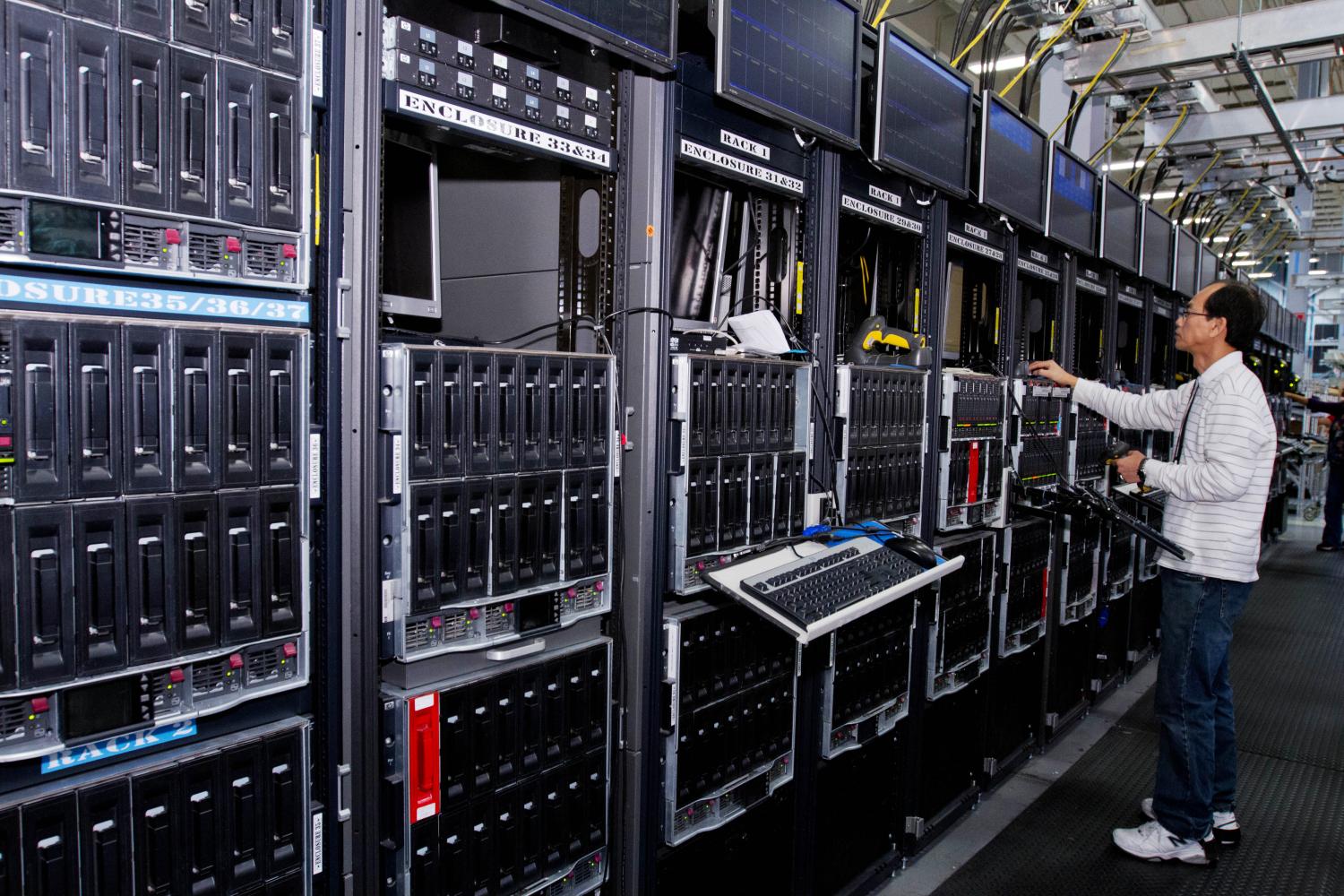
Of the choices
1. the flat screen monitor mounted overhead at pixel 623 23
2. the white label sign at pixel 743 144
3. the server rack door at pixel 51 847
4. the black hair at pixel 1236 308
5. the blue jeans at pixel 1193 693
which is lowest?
the blue jeans at pixel 1193 693

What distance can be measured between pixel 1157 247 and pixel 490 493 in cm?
447

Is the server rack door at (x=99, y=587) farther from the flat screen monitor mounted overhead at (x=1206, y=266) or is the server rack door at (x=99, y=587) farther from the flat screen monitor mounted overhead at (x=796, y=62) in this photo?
the flat screen monitor mounted overhead at (x=1206, y=266)

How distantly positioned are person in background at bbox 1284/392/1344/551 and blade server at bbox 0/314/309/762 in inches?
322

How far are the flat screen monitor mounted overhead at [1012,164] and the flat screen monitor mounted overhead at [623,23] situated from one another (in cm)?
150

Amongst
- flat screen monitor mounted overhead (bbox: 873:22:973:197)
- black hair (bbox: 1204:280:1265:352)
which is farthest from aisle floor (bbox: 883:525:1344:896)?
flat screen monitor mounted overhead (bbox: 873:22:973:197)

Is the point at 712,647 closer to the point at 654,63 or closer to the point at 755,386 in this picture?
the point at 755,386

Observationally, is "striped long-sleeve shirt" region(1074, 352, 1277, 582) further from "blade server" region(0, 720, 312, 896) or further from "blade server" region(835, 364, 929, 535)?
"blade server" region(0, 720, 312, 896)

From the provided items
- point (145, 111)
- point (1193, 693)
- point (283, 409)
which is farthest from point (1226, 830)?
point (145, 111)

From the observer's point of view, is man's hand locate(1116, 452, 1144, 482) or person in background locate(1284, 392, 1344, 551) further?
person in background locate(1284, 392, 1344, 551)

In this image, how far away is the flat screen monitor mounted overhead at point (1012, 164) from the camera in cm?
291

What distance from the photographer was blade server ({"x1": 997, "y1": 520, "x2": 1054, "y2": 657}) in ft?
10.5

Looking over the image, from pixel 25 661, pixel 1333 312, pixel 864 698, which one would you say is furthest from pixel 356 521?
pixel 1333 312

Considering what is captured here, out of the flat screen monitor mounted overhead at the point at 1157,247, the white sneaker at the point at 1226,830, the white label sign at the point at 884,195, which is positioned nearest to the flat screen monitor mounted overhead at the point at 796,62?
the white label sign at the point at 884,195

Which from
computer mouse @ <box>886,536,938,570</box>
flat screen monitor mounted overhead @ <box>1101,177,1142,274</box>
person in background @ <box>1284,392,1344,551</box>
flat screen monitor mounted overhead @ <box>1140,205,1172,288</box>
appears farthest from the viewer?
person in background @ <box>1284,392,1344,551</box>
